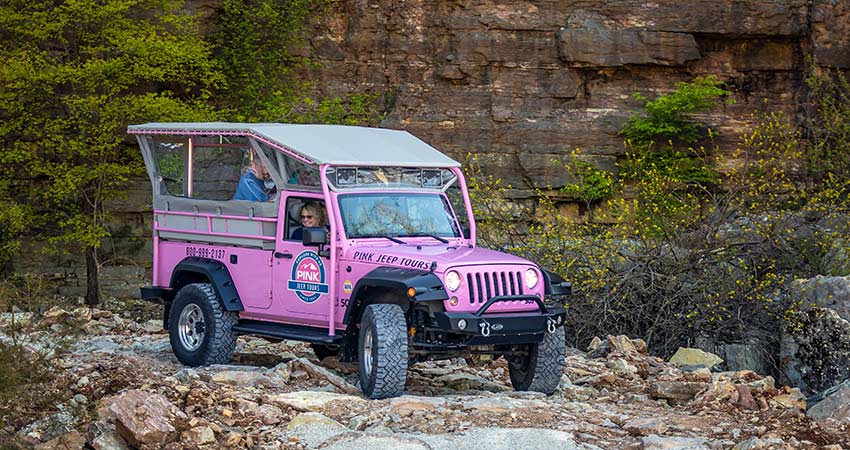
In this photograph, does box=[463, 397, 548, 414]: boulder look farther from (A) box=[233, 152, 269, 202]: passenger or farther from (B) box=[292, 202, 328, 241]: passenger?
(A) box=[233, 152, 269, 202]: passenger

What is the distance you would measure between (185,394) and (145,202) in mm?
20979

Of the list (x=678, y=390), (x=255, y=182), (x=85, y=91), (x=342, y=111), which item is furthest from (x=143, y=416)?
(x=342, y=111)

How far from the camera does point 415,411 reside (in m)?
10.0

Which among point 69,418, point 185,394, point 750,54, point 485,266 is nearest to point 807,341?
point 485,266

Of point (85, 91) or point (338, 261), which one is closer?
point (338, 261)

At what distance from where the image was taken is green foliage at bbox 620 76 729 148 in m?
30.8

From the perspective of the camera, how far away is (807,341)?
622 inches

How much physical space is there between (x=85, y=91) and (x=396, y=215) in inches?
699

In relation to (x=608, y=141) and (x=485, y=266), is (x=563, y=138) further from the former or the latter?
(x=485, y=266)

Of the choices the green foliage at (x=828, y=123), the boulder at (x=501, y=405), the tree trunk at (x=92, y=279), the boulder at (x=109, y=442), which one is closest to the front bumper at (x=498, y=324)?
the boulder at (x=501, y=405)

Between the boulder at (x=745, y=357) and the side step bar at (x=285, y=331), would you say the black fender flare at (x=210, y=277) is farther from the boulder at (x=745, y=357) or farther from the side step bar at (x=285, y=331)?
the boulder at (x=745, y=357)

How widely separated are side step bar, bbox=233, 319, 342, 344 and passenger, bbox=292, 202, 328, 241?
91 cm

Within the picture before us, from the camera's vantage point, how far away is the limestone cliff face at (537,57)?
104ft

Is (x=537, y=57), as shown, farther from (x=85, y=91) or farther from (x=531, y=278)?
(x=531, y=278)
